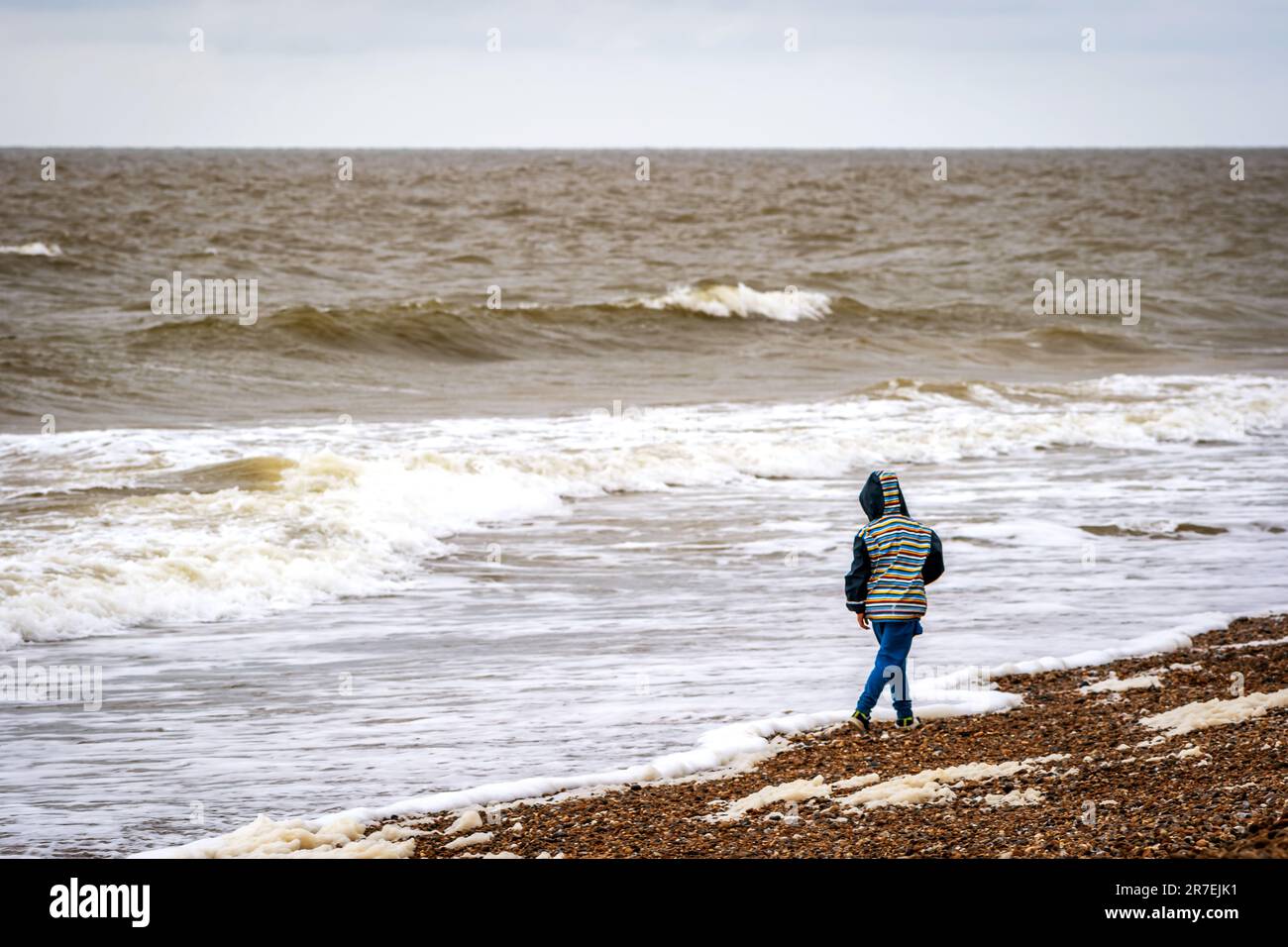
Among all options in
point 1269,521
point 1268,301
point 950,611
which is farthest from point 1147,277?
point 950,611

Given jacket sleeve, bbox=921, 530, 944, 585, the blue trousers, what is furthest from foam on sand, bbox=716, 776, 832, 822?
jacket sleeve, bbox=921, 530, 944, 585

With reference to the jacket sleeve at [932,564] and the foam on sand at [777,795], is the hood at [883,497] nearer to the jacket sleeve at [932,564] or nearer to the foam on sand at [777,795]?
the jacket sleeve at [932,564]

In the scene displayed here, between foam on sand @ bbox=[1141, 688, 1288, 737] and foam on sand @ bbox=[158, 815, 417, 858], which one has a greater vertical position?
foam on sand @ bbox=[1141, 688, 1288, 737]

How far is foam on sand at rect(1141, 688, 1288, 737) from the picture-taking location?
22.8 ft

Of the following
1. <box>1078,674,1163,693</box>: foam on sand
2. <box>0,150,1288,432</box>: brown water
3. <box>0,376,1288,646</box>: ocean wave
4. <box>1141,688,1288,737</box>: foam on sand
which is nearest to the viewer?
<box>1141,688,1288,737</box>: foam on sand

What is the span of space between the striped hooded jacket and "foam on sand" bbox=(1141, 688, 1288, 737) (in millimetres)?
1262

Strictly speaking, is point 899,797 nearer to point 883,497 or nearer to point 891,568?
point 891,568

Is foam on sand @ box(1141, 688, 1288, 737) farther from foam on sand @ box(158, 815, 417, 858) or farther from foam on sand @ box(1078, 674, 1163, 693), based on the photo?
foam on sand @ box(158, 815, 417, 858)

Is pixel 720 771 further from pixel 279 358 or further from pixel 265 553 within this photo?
pixel 279 358

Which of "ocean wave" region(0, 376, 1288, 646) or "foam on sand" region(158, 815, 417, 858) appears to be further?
"ocean wave" region(0, 376, 1288, 646)

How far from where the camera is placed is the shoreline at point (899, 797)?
5410mm

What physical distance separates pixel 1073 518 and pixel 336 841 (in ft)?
31.5

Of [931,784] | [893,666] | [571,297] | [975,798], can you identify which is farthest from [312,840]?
[571,297]

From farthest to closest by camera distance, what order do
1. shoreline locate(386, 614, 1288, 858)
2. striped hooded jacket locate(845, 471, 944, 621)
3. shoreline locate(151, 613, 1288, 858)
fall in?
striped hooded jacket locate(845, 471, 944, 621) → shoreline locate(151, 613, 1288, 858) → shoreline locate(386, 614, 1288, 858)
